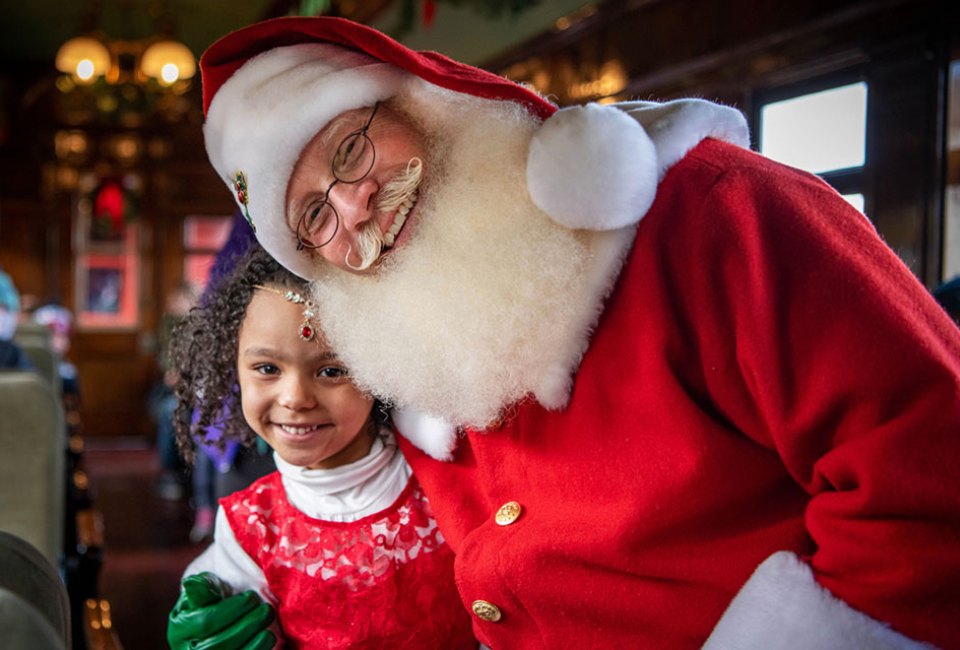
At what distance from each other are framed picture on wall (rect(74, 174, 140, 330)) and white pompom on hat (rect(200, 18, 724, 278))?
29.9ft

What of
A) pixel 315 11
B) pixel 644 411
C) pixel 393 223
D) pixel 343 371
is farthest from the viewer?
pixel 315 11

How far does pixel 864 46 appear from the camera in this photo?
10.3 ft

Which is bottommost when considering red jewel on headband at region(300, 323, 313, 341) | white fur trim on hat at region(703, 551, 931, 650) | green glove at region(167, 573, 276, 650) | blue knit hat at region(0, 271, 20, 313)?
blue knit hat at region(0, 271, 20, 313)

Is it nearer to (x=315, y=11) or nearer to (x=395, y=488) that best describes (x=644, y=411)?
(x=395, y=488)

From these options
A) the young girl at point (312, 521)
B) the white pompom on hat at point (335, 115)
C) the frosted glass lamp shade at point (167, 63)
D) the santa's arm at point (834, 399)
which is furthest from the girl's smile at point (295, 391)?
the frosted glass lamp shade at point (167, 63)

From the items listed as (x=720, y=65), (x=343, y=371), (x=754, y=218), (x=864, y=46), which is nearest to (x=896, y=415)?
(x=754, y=218)

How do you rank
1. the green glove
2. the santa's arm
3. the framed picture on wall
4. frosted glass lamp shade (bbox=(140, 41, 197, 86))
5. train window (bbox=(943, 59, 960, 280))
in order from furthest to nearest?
the framed picture on wall
frosted glass lamp shade (bbox=(140, 41, 197, 86))
train window (bbox=(943, 59, 960, 280))
the green glove
the santa's arm

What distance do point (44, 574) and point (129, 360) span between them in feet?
31.9

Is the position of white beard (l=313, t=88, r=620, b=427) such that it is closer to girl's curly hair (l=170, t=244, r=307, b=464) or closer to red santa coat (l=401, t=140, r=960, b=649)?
red santa coat (l=401, t=140, r=960, b=649)

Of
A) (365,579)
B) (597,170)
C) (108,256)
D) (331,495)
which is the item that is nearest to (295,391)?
(331,495)

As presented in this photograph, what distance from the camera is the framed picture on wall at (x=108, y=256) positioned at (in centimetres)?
973

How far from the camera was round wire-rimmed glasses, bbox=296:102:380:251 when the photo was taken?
1147 mm

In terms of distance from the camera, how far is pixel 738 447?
100 centimetres

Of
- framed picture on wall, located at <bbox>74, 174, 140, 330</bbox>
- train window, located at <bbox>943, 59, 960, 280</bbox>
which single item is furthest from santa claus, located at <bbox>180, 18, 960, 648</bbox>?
framed picture on wall, located at <bbox>74, 174, 140, 330</bbox>
